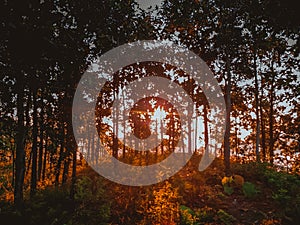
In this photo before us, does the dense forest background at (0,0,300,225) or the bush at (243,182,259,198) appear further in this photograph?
the bush at (243,182,259,198)

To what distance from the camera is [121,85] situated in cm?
2116

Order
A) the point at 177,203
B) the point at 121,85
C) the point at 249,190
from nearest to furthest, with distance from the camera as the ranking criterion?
the point at 177,203 < the point at 249,190 < the point at 121,85

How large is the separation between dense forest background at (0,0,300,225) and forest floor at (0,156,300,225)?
0.17 ft

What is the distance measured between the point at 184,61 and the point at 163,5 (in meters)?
6.13

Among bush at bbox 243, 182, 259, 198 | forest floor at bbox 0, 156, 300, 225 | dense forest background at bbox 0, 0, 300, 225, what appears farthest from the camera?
bush at bbox 243, 182, 259, 198

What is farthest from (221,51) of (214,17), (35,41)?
(35,41)

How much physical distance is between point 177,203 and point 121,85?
11.2 m

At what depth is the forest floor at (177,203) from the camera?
455 inches

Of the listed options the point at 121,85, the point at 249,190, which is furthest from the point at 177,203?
the point at 121,85

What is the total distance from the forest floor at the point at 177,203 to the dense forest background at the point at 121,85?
5 cm

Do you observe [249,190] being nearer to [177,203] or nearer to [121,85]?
[177,203]

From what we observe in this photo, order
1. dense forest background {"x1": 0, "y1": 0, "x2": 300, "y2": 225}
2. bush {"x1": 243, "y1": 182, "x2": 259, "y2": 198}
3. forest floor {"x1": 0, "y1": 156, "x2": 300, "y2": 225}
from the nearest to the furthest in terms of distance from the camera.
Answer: dense forest background {"x1": 0, "y1": 0, "x2": 300, "y2": 225} → forest floor {"x1": 0, "y1": 156, "x2": 300, "y2": 225} → bush {"x1": 243, "y1": 182, "x2": 259, "y2": 198}

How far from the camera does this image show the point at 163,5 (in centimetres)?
1834

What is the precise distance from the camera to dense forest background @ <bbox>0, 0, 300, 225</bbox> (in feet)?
18.1
